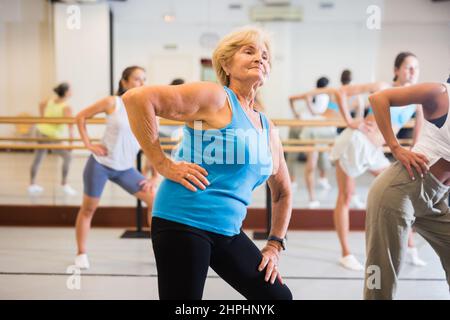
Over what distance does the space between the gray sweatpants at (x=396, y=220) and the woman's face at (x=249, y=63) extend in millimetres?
696

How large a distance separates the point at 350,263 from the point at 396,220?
161 cm

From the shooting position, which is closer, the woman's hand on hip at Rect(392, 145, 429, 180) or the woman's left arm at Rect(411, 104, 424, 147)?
the woman's hand on hip at Rect(392, 145, 429, 180)

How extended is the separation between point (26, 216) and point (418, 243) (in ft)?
11.5

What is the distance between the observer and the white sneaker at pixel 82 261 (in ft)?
10.3

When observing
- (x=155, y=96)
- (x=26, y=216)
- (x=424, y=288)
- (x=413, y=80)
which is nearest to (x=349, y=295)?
(x=424, y=288)

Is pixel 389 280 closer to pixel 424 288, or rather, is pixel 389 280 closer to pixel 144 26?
pixel 424 288

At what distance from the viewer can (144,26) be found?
6891mm

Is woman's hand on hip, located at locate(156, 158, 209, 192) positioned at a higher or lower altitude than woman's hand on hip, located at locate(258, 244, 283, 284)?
higher

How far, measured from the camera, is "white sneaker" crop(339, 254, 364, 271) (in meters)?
3.23

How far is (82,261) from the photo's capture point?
10.4 ft

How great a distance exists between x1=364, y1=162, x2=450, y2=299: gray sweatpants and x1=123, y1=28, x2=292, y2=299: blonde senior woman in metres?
0.45

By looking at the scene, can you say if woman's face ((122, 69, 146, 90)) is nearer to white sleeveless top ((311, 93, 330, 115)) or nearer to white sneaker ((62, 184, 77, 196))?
white sneaker ((62, 184, 77, 196))

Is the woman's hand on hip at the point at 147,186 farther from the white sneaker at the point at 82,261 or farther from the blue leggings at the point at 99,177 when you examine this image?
the white sneaker at the point at 82,261

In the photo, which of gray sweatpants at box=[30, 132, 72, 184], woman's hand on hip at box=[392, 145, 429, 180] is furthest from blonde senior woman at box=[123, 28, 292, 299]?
gray sweatpants at box=[30, 132, 72, 184]
